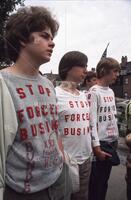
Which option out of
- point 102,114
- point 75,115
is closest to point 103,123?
point 102,114

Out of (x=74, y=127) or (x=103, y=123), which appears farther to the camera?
(x=103, y=123)

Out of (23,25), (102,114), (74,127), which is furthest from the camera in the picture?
(102,114)

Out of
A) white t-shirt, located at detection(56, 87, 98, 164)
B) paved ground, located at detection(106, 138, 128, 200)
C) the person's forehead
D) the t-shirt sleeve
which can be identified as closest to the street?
paved ground, located at detection(106, 138, 128, 200)

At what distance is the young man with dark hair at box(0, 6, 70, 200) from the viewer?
6.29 ft

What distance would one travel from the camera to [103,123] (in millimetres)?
3787

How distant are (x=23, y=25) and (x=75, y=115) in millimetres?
1101

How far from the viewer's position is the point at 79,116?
3.00 metres

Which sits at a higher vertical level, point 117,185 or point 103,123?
point 103,123

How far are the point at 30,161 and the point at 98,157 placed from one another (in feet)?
5.98

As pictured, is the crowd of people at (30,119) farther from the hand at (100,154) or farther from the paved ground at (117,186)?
the paved ground at (117,186)

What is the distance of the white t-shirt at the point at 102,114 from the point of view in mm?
3756

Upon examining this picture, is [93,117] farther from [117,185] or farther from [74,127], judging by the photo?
[117,185]

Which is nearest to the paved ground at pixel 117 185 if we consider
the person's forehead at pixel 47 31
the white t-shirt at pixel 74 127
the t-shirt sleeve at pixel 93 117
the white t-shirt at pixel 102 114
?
the white t-shirt at pixel 102 114

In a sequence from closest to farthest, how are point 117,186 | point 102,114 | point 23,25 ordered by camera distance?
point 23,25
point 102,114
point 117,186
